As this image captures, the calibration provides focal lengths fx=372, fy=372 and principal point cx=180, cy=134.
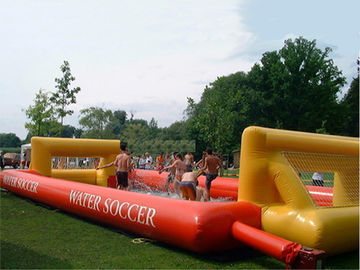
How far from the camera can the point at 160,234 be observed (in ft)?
18.1

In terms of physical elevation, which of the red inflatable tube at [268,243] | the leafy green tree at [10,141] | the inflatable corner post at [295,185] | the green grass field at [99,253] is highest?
the inflatable corner post at [295,185]

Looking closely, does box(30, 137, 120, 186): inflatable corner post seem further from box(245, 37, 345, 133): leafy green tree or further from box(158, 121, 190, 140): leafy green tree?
box(158, 121, 190, 140): leafy green tree

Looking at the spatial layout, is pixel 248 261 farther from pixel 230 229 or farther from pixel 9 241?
pixel 9 241

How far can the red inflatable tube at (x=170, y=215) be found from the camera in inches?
199

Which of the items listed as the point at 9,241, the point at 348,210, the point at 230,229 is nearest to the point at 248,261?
the point at 230,229

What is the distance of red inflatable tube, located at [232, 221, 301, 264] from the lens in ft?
14.4

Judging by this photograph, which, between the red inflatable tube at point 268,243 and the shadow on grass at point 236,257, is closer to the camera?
the red inflatable tube at point 268,243

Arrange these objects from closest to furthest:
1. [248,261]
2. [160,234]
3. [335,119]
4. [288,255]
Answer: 1. [288,255]
2. [248,261]
3. [160,234]
4. [335,119]

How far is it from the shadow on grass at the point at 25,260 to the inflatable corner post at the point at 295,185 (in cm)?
288

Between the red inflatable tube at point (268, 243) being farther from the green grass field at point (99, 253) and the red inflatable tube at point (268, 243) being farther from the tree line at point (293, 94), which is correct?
the tree line at point (293, 94)

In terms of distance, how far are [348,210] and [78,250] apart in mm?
4020

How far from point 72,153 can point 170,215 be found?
718 cm

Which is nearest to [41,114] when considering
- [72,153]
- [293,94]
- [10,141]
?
[72,153]

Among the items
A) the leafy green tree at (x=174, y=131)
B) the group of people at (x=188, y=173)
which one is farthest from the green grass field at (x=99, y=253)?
the leafy green tree at (x=174, y=131)
